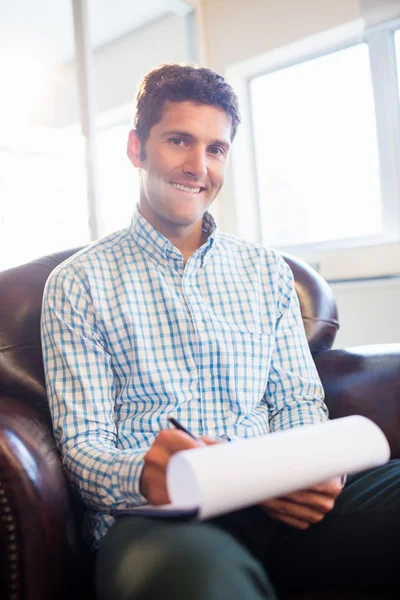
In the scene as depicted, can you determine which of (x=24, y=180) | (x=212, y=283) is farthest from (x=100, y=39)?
(x=212, y=283)

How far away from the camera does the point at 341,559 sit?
0.84 m

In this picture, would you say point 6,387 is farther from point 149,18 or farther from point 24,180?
point 149,18

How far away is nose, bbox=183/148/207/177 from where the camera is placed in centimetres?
120

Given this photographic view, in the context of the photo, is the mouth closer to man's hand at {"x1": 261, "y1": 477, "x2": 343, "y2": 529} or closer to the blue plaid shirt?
the blue plaid shirt

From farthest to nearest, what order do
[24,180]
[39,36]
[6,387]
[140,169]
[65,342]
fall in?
[39,36], [24,180], [140,169], [6,387], [65,342]

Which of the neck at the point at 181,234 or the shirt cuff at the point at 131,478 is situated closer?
the shirt cuff at the point at 131,478

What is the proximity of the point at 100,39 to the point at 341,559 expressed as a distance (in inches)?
127

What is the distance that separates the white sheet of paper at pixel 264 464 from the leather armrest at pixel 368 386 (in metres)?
0.57

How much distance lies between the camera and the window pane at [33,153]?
2.87m

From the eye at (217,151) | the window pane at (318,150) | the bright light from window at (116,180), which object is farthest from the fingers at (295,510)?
the bright light from window at (116,180)

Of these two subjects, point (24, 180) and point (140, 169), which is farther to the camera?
point (24, 180)

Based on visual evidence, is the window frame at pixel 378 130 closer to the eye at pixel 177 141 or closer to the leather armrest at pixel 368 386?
the leather armrest at pixel 368 386

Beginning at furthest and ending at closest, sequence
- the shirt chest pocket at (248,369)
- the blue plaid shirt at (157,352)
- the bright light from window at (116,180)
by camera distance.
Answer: the bright light from window at (116,180) → the shirt chest pocket at (248,369) → the blue plaid shirt at (157,352)

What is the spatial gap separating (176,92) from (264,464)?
0.89 meters
